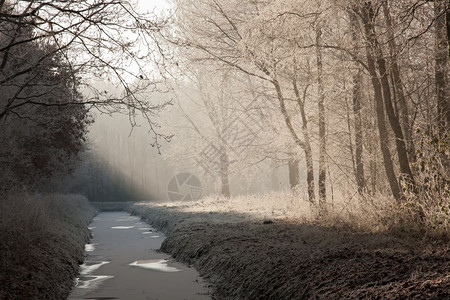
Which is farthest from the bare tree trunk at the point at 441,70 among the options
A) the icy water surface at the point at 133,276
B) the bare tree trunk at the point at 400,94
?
the icy water surface at the point at 133,276

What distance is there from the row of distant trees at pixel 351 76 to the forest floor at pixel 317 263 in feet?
5.48

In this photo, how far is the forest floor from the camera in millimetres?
5992

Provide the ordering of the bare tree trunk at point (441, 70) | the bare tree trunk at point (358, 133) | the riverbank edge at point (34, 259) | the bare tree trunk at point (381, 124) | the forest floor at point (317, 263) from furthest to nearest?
Result: the bare tree trunk at point (358, 133), the bare tree trunk at point (381, 124), the bare tree trunk at point (441, 70), the riverbank edge at point (34, 259), the forest floor at point (317, 263)

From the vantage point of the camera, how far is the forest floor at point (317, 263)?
5.99 meters

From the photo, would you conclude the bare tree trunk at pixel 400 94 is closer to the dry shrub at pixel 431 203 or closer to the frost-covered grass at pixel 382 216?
the frost-covered grass at pixel 382 216

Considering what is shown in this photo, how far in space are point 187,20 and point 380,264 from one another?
50.6 ft

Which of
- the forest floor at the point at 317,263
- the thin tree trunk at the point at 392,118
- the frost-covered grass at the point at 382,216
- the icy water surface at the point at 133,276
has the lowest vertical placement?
the icy water surface at the point at 133,276

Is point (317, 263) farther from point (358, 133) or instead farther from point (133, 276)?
point (358, 133)

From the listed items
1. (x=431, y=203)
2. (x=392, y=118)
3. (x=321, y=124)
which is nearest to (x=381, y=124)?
(x=392, y=118)

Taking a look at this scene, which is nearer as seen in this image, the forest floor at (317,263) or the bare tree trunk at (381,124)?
the forest floor at (317,263)

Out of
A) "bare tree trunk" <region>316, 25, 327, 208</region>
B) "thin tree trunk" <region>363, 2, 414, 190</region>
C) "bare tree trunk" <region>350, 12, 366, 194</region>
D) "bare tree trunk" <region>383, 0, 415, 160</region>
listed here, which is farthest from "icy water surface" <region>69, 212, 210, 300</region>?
"bare tree trunk" <region>383, 0, 415, 160</region>

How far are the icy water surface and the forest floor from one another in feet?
1.42

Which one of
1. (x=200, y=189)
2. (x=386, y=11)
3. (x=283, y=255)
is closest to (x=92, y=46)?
(x=283, y=255)

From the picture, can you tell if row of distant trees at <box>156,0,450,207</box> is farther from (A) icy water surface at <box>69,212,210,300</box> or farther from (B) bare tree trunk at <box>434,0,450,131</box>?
(A) icy water surface at <box>69,212,210,300</box>
